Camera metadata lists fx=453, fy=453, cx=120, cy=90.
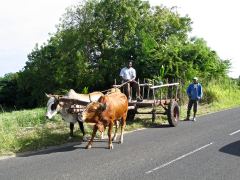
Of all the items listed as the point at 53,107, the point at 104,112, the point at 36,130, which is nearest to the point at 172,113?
the point at 36,130

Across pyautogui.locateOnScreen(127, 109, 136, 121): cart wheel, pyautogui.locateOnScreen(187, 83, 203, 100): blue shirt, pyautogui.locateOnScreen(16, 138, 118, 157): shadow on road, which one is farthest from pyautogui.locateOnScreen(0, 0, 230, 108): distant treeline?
pyautogui.locateOnScreen(16, 138, 118, 157): shadow on road

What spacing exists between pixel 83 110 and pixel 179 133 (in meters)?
4.92

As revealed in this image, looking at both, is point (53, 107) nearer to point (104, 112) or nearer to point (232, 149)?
point (104, 112)

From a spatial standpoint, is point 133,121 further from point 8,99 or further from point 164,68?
point 8,99

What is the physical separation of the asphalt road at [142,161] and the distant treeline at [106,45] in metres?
19.0

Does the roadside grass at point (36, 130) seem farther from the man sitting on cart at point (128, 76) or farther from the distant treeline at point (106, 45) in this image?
the distant treeline at point (106, 45)

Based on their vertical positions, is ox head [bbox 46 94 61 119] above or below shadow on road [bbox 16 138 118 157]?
above

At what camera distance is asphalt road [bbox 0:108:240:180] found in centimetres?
940

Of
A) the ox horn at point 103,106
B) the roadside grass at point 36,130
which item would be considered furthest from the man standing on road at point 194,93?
the ox horn at point 103,106

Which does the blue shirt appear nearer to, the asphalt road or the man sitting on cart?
the man sitting on cart

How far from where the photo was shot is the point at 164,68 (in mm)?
29641

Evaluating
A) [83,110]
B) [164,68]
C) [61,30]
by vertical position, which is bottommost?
[83,110]

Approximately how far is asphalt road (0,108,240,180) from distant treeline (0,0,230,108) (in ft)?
62.4

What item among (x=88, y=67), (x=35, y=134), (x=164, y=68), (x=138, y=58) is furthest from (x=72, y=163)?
(x=88, y=67)
